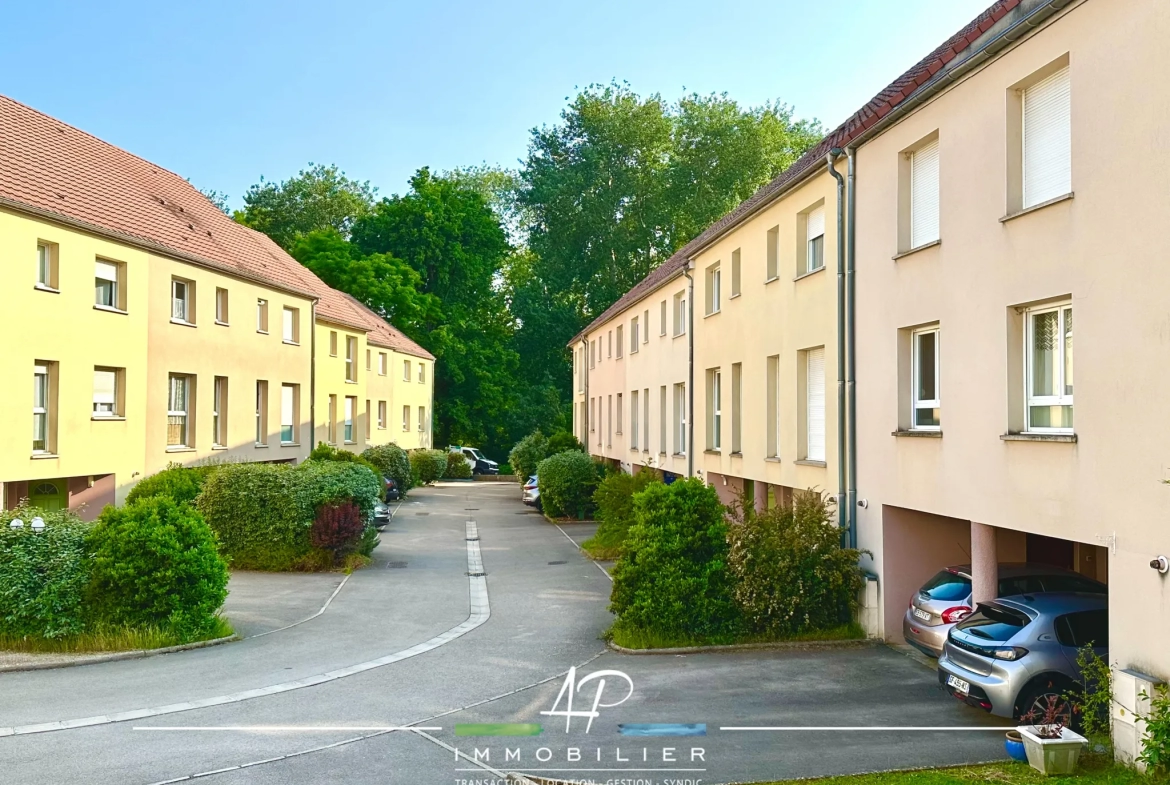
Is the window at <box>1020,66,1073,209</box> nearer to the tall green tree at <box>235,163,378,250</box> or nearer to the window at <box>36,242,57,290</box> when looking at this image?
the window at <box>36,242,57,290</box>

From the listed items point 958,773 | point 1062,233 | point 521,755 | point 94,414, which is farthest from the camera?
point 94,414

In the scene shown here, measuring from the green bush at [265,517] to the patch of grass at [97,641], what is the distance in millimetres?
7889

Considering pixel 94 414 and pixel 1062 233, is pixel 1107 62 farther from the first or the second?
pixel 94 414

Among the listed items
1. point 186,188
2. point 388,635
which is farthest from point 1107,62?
point 186,188

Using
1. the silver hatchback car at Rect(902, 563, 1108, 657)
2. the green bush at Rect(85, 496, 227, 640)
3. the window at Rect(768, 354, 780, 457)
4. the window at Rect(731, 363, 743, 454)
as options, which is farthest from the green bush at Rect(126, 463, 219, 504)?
the silver hatchback car at Rect(902, 563, 1108, 657)

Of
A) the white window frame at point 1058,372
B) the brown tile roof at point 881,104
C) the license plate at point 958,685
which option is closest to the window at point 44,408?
the brown tile roof at point 881,104

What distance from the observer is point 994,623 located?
10.4m

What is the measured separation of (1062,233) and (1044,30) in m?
2.19

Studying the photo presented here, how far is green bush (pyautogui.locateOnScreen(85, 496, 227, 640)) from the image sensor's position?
14.2 m

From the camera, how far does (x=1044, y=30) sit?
10.6 metres

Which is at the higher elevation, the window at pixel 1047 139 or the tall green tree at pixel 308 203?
the tall green tree at pixel 308 203

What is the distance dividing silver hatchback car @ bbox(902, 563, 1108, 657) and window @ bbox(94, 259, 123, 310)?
17.7 meters

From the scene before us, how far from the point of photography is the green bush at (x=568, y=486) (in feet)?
115

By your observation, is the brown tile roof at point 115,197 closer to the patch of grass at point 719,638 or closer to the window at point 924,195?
the patch of grass at point 719,638
